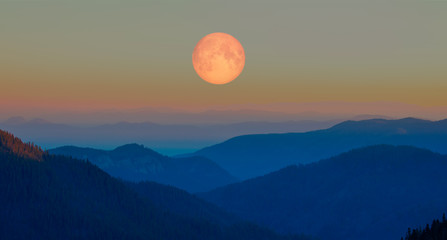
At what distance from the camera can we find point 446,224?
140500 mm

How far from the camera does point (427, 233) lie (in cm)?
A: 14012

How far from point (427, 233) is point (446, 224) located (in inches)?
231
